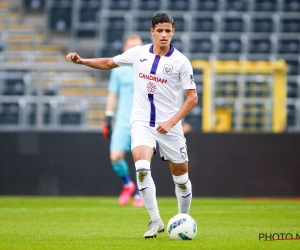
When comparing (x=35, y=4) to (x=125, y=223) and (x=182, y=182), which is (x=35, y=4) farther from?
(x=182, y=182)

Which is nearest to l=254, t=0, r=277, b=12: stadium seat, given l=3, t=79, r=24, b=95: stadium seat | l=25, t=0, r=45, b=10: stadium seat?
l=25, t=0, r=45, b=10: stadium seat

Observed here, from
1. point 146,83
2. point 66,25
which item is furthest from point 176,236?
point 66,25

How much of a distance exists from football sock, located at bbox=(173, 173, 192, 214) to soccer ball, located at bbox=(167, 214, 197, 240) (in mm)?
801

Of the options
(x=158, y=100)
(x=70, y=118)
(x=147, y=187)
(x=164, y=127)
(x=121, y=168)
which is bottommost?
(x=121, y=168)

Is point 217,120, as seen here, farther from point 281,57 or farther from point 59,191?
point 281,57

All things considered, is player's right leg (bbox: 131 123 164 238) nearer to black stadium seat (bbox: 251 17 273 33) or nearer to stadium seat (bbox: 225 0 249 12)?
black stadium seat (bbox: 251 17 273 33)

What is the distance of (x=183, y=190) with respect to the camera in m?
7.54

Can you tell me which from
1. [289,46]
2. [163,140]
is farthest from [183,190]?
[289,46]

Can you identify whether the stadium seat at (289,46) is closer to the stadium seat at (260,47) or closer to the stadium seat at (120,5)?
the stadium seat at (260,47)

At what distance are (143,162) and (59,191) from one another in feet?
23.2

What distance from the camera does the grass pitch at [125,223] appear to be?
641cm

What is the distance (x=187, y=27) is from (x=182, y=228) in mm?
13577

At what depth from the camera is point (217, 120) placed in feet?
47.9

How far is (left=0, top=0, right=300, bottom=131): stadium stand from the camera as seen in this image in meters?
19.3
